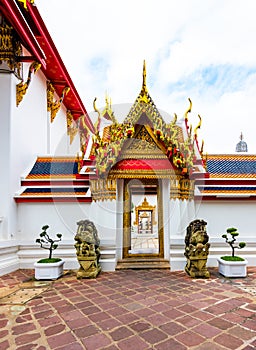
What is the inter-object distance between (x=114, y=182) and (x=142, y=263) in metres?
1.58

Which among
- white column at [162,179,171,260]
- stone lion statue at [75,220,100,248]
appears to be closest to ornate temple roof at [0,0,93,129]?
stone lion statue at [75,220,100,248]

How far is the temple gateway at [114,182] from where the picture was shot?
4.69 meters

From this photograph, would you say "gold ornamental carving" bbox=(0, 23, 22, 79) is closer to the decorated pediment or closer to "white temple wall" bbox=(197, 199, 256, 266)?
the decorated pediment

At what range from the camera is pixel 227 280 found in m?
4.01

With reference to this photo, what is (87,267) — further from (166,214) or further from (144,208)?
(144,208)

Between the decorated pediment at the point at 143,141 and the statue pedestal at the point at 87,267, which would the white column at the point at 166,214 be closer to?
the decorated pediment at the point at 143,141

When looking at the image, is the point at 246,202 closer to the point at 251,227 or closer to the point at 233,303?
the point at 251,227

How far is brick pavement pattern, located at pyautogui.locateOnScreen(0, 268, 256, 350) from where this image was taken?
85.7 inches

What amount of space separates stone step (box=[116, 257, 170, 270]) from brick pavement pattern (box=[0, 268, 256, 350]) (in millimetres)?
655

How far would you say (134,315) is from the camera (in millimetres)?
2688

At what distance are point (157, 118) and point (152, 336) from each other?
138 inches

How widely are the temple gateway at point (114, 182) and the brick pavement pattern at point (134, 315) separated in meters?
0.99

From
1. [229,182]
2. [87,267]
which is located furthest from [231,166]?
[87,267]

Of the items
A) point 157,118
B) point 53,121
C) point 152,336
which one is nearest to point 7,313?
point 152,336
